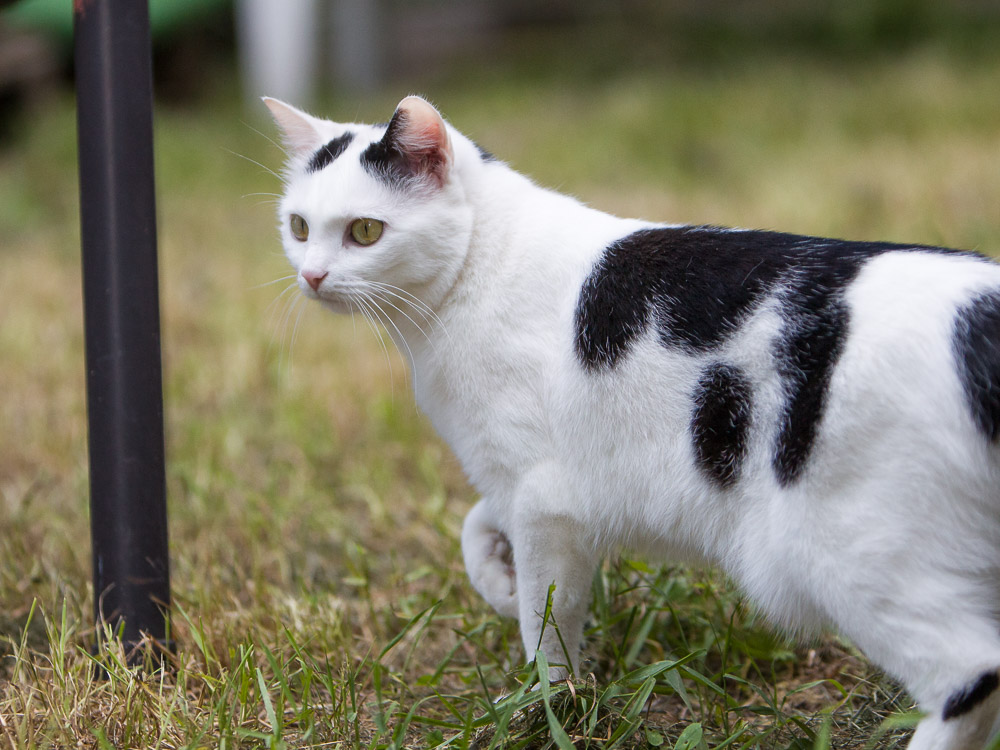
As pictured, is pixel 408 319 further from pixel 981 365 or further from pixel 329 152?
pixel 981 365

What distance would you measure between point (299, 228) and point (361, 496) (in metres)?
1.22

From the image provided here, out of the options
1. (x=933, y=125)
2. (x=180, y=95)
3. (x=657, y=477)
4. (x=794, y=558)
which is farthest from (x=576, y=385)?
(x=180, y=95)

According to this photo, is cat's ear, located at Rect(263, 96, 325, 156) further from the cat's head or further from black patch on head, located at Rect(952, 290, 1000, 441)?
black patch on head, located at Rect(952, 290, 1000, 441)

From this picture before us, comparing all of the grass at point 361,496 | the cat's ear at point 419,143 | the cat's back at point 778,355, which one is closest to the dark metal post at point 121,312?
the grass at point 361,496

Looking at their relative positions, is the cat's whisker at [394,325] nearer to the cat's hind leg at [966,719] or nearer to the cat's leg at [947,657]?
the cat's leg at [947,657]

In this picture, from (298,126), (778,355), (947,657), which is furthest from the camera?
(298,126)

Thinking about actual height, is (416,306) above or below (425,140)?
below

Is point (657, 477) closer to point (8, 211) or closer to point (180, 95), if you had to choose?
point (8, 211)

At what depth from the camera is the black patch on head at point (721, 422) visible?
1.44 meters

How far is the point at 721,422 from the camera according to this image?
4.79ft

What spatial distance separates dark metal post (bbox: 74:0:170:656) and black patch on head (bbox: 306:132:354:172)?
30 centimetres

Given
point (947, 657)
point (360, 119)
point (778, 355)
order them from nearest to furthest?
point (947, 657)
point (778, 355)
point (360, 119)

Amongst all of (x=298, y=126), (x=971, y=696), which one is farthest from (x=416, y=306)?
(x=971, y=696)

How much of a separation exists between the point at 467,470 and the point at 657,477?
396 millimetres
